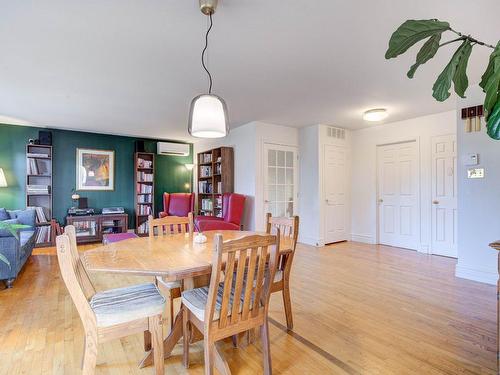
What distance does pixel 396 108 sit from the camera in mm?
4117

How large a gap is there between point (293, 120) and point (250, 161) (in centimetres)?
107

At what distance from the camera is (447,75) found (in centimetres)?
115

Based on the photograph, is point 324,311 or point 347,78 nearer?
point 324,311

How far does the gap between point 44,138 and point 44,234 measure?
1.80 metres

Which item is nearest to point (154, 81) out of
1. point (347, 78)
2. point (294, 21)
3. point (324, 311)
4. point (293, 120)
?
point (294, 21)

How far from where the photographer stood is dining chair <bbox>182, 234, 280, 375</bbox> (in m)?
1.36

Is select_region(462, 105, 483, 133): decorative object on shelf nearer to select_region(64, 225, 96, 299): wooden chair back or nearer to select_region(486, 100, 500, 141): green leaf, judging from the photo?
select_region(486, 100, 500, 141): green leaf

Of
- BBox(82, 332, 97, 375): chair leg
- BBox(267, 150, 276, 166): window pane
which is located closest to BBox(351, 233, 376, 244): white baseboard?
BBox(267, 150, 276, 166): window pane

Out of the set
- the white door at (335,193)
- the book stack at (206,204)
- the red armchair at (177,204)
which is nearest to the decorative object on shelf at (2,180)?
the red armchair at (177,204)

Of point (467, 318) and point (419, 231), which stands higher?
point (419, 231)

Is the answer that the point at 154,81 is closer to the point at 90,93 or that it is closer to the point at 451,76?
the point at 90,93

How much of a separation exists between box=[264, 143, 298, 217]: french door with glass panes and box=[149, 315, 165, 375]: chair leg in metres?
3.72

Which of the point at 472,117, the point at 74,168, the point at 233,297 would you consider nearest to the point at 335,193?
the point at 472,117

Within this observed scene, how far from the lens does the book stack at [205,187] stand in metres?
5.94
